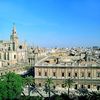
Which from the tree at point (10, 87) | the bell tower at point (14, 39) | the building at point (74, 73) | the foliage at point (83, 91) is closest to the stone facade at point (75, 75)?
the building at point (74, 73)

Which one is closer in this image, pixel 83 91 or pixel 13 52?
pixel 83 91

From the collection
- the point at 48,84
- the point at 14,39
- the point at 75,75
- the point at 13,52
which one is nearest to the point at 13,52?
the point at 13,52

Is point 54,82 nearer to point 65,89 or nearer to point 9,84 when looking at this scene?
point 65,89

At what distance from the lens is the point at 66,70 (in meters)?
65.1

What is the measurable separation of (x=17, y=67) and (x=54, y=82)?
20731 mm

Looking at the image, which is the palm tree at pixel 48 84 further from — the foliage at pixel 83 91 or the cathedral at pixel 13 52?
the cathedral at pixel 13 52

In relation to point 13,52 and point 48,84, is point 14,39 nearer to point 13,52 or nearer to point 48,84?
point 13,52

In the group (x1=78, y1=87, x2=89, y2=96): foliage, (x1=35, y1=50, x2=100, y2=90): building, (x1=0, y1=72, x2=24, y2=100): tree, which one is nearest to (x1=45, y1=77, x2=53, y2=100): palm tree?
(x1=35, y1=50, x2=100, y2=90): building

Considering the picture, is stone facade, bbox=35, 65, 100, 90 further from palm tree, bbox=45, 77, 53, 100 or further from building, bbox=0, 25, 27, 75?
building, bbox=0, 25, 27, 75

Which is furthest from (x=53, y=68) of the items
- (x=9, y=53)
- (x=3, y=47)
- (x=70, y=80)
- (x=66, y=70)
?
(x=3, y=47)

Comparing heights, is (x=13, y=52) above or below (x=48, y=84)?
above

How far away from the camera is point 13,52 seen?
9444 centimetres

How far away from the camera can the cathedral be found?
92.5m

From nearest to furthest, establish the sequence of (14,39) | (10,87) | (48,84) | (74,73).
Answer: (10,87)
(48,84)
(74,73)
(14,39)
